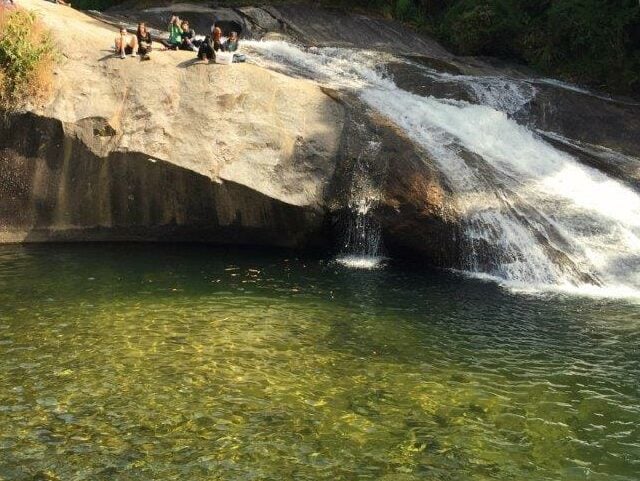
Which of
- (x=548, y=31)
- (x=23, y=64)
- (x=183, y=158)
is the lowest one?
(x=183, y=158)

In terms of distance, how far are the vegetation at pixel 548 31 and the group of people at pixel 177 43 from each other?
31.7ft

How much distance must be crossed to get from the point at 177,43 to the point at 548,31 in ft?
44.0

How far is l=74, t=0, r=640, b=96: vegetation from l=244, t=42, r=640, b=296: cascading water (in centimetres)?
610

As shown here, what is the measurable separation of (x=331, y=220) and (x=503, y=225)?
12.2ft

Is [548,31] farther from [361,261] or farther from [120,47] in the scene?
[120,47]

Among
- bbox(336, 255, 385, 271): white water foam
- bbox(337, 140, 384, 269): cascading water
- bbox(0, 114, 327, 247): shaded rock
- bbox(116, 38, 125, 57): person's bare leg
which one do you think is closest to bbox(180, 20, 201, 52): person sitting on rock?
bbox(116, 38, 125, 57): person's bare leg

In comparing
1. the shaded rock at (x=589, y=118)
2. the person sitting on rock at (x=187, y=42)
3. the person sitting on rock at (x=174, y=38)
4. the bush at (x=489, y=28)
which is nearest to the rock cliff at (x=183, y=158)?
A: the person sitting on rock at (x=174, y=38)

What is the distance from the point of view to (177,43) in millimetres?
19188

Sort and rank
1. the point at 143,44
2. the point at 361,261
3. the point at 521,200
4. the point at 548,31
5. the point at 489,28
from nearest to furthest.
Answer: the point at 521,200, the point at 361,261, the point at 143,44, the point at 548,31, the point at 489,28

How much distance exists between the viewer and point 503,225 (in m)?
15.1

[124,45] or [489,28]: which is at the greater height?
[489,28]

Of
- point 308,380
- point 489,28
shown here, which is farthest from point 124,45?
point 489,28

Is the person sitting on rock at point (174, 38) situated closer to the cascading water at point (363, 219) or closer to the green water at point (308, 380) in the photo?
the cascading water at point (363, 219)

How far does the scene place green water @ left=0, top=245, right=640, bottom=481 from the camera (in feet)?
23.1
